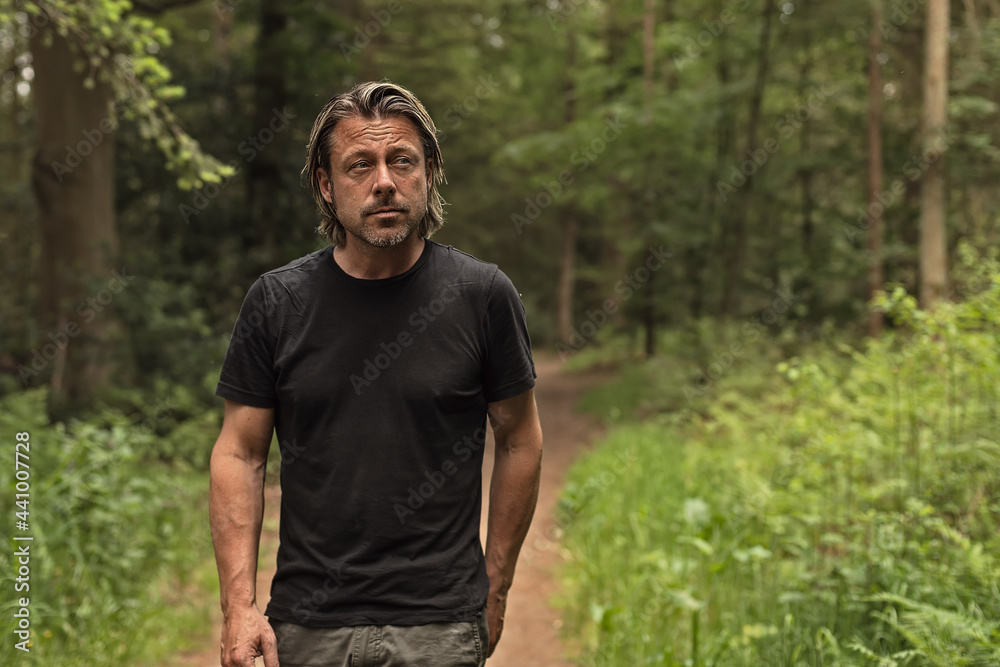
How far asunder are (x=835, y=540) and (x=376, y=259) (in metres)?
3.06

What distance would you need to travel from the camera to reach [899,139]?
12852mm

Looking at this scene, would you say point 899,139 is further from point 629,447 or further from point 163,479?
point 163,479

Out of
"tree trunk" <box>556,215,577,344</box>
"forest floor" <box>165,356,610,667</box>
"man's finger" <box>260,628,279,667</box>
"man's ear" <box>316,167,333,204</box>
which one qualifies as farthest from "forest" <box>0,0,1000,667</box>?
"tree trunk" <box>556,215,577,344</box>

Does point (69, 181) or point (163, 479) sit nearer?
point (163, 479)

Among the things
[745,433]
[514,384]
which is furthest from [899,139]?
[514,384]

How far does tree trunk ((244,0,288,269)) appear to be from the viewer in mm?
11852

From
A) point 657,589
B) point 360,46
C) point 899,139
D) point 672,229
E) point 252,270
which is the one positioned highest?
point 360,46

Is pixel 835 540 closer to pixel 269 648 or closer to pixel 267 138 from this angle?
pixel 269 648

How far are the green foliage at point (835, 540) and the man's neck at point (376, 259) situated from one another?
228cm

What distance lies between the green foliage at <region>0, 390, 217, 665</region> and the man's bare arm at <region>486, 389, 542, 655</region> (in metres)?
2.76

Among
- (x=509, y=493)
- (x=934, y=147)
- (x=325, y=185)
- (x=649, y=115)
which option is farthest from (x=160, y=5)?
(x=934, y=147)

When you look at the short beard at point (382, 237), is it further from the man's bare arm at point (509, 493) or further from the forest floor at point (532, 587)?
the forest floor at point (532, 587)

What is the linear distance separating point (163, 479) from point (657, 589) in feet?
13.3

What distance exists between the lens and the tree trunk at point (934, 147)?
8.95m
